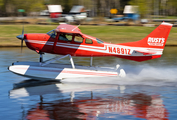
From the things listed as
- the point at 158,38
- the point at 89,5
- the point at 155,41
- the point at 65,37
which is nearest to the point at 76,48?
the point at 65,37

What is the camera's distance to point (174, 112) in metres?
9.01

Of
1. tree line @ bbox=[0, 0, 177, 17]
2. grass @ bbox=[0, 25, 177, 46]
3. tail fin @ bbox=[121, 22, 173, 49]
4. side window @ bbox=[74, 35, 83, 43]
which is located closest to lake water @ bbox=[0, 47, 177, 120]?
tail fin @ bbox=[121, 22, 173, 49]

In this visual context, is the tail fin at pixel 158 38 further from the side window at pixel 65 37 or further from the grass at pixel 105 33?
the grass at pixel 105 33

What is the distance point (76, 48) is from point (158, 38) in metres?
4.25

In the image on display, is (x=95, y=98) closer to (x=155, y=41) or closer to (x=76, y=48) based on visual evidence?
(x=76, y=48)

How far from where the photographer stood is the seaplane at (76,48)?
1325cm

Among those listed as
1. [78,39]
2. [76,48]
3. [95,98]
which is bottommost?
[95,98]

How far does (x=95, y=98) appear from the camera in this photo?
35.1ft

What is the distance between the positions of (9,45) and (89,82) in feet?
55.3

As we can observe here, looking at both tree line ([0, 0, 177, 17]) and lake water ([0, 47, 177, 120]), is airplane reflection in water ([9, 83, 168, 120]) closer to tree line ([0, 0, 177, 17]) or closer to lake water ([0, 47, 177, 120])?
lake water ([0, 47, 177, 120])

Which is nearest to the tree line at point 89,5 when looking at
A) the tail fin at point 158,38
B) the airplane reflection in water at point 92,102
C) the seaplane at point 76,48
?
the tail fin at point 158,38

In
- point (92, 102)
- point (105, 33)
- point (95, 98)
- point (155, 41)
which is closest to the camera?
point (92, 102)

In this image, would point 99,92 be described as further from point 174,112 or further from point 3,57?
point 3,57

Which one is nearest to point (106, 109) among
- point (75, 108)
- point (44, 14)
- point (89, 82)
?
point (75, 108)
